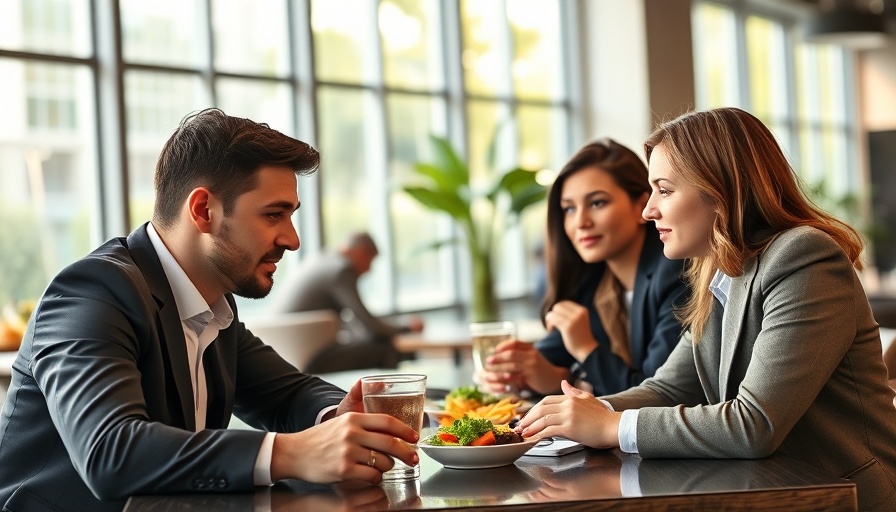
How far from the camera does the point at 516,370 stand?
2.40 metres

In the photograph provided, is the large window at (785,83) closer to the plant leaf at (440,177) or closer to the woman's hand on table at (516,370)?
the plant leaf at (440,177)

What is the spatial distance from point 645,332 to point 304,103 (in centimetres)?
462

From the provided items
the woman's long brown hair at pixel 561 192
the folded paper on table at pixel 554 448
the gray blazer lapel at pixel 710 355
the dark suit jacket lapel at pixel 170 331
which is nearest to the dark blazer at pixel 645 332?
the woman's long brown hair at pixel 561 192

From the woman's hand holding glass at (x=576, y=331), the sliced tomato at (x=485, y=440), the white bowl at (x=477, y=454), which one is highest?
the woman's hand holding glass at (x=576, y=331)

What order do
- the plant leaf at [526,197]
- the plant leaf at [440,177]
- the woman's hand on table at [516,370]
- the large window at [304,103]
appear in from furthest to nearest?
the plant leaf at [440,177] → the plant leaf at [526,197] → the large window at [304,103] → the woman's hand on table at [516,370]

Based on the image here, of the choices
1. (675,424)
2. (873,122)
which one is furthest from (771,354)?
(873,122)

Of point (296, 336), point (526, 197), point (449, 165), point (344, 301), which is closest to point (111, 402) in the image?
point (296, 336)

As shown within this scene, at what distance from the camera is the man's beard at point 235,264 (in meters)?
1.77

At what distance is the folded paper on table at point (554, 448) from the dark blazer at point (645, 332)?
742 millimetres

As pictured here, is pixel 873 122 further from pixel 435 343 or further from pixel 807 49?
pixel 435 343

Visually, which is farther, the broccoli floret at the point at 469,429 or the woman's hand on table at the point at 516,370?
the woman's hand on table at the point at 516,370

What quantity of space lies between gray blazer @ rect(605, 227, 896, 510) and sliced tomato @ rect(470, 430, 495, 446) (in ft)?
0.74

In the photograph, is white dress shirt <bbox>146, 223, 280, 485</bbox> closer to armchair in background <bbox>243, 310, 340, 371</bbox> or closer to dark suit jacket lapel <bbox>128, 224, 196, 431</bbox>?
dark suit jacket lapel <bbox>128, 224, 196, 431</bbox>

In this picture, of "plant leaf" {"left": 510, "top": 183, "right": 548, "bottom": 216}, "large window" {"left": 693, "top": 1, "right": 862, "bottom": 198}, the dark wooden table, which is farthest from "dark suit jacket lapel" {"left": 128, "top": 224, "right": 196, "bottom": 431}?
"large window" {"left": 693, "top": 1, "right": 862, "bottom": 198}
